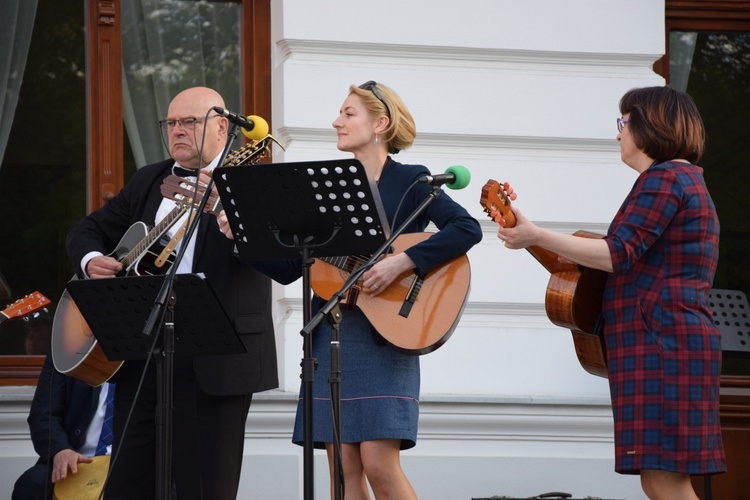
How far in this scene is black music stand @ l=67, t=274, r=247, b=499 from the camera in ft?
12.8

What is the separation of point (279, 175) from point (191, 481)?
1.27m

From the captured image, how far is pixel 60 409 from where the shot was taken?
5.33 metres

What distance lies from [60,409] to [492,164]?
2.42 meters

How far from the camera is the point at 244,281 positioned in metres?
4.46

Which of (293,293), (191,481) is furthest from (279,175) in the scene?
(293,293)

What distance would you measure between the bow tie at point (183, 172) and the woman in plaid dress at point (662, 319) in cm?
131

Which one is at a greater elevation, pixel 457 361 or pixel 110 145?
pixel 110 145

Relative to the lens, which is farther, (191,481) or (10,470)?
(10,470)

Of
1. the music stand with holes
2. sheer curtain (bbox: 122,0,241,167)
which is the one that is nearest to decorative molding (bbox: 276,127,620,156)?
sheer curtain (bbox: 122,0,241,167)

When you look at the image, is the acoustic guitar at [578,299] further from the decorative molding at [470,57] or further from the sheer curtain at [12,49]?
the sheer curtain at [12,49]

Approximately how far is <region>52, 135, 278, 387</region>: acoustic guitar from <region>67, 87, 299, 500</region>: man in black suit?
51 mm

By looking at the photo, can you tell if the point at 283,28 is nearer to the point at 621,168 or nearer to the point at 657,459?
the point at 621,168

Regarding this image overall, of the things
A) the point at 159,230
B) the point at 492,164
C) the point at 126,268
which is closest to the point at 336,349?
the point at 159,230

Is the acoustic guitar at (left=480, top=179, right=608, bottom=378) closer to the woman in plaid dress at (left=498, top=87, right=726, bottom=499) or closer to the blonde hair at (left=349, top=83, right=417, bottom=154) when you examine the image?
the woman in plaid dress at (left=498, top=87, right=726, bottom=499)
